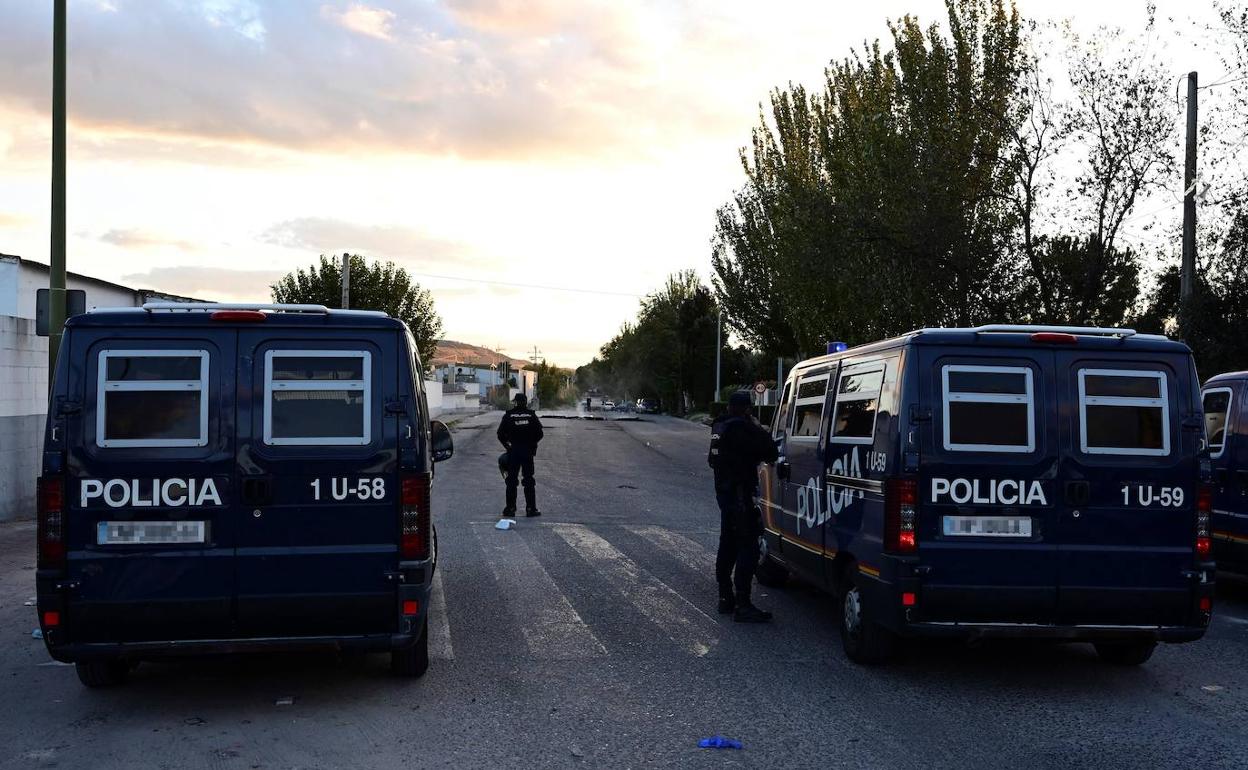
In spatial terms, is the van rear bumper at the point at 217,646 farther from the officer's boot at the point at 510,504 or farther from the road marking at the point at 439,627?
the officer's boot at the point at 510,504

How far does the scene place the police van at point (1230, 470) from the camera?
938 cm

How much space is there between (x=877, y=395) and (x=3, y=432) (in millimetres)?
11775

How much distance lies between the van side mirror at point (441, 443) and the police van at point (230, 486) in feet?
7.61

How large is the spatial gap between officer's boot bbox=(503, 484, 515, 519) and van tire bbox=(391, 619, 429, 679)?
8.11 meters

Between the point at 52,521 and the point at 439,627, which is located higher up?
the point at 52,521

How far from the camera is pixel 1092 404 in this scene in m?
6.71

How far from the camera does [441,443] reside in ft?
29.7

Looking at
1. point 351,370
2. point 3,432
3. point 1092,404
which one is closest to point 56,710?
point 351,370

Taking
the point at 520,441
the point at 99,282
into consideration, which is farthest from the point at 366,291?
the point at 520,441

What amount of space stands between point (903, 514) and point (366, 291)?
4647cm

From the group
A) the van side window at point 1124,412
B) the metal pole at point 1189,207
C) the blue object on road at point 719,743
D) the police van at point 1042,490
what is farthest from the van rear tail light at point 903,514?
the metal pole at point 1189,207

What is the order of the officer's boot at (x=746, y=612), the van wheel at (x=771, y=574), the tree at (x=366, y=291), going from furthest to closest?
1. the tree at (x=366, y=291)
2. the van wheel at (x=771, y=574)
3. the officer's boot at (x=746, y=612)

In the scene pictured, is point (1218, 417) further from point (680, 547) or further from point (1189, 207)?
point (1189, 207)

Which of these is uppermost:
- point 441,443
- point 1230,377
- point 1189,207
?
point 1189,207
